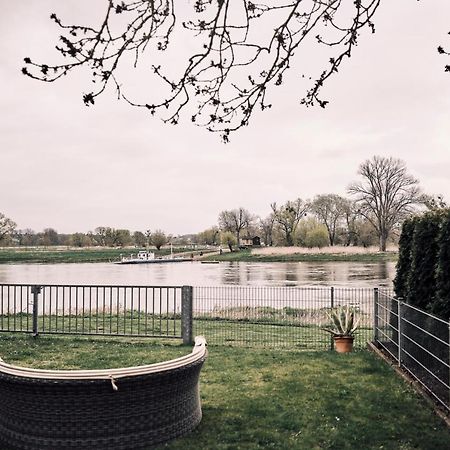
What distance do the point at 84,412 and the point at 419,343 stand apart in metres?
4.10

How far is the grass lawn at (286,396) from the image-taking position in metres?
4.66

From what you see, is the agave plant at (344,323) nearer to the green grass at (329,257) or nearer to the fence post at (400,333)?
the fence post at (400,333)

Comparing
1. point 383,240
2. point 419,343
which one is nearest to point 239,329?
point 419,343

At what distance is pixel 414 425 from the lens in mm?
5043

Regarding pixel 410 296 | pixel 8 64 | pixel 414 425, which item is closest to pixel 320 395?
pixel 414 425

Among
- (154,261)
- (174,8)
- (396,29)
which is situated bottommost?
(154,261)

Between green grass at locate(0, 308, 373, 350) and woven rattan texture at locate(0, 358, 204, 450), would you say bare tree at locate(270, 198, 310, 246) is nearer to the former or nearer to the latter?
green grass at locate(0, 308, 373, 350)

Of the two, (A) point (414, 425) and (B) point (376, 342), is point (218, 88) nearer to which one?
(A) point (414, 425)

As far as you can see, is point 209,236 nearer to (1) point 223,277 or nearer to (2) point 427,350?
(1) point 223,277

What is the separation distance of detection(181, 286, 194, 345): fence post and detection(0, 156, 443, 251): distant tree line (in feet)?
69.0

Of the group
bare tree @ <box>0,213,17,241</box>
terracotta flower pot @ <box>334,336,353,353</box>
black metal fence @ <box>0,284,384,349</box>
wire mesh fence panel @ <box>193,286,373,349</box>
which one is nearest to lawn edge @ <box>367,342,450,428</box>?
terracotta flower pot @ <box>334,336,353,353</box>

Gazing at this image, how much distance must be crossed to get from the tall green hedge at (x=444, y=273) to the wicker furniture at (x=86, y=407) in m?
3.78

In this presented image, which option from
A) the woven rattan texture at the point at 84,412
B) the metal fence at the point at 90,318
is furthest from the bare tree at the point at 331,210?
the woven rattan texture at the point at 84,412

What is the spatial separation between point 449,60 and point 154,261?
58.2 metres
